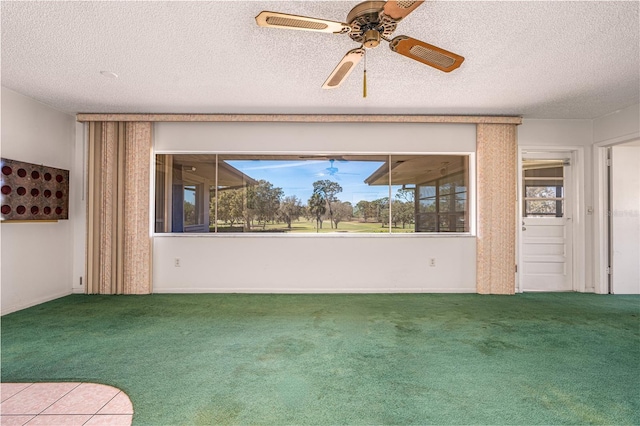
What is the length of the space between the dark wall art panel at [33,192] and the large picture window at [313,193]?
3.77 feet

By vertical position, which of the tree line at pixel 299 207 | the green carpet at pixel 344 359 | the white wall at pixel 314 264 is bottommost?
the green carpet at pixel 344 359

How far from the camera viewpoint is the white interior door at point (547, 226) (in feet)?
15.4

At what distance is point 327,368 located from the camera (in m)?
2.25

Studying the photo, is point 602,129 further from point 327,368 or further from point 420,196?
point 327,368

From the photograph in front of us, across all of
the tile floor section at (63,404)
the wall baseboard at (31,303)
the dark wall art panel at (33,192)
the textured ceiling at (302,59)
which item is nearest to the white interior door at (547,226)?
the textured ceiling at (302,59)

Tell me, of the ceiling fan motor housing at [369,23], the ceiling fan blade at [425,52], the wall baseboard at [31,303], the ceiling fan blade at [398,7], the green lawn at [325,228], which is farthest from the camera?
the green lawn at [325,228]

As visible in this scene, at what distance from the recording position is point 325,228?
15.6 ft

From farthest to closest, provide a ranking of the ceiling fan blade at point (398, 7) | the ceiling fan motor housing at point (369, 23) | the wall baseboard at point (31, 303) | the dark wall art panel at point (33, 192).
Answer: the wall baseboard at point (31, 303) → the dark wall art panel at point (33, 192) → the ceiling fan motor housing at point (369, 23) → the ceiling fan blade at point (398, 7)

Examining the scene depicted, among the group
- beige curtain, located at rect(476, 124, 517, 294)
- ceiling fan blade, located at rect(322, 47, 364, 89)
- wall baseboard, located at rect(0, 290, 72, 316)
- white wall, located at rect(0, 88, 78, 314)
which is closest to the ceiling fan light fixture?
ceiling fan blade, located at rect(322, 47, 364, 89)

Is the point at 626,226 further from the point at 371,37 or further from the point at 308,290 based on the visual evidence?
the point at 371,37

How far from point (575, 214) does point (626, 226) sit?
2.15 ft

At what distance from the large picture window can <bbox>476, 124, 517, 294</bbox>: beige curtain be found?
0.98ft

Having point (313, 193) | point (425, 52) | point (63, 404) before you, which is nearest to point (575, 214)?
point (313, 193)

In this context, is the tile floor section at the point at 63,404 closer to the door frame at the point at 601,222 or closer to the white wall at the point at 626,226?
the door frame at the point at 601,222
